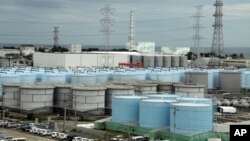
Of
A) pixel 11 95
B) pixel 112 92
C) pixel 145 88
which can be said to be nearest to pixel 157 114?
pixel 112 92

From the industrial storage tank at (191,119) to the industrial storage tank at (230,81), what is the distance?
1914 cm

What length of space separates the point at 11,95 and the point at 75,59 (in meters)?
21.7

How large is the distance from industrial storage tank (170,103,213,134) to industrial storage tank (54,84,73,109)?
27.1 feet

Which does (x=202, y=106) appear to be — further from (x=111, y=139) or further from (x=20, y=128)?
(x=20, y=128)

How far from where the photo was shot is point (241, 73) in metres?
34.8

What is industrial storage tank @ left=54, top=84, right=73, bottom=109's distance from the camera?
2280 cm

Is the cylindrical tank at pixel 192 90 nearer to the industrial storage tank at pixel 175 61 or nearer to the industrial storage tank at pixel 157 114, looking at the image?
the industrial storage tank at pixel 157 114

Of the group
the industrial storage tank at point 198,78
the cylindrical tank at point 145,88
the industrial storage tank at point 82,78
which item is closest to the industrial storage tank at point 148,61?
the industrial storage tank at point 198,78

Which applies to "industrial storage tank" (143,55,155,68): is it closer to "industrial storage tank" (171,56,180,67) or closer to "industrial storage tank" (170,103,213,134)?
"industrial storage tank" (171,56,180,67)

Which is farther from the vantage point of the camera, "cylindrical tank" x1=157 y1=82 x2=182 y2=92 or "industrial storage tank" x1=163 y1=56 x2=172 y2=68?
"industrial storage tank" x1=163 y1=56 x2=172 y2=68

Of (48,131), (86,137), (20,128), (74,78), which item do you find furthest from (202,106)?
(74,78)

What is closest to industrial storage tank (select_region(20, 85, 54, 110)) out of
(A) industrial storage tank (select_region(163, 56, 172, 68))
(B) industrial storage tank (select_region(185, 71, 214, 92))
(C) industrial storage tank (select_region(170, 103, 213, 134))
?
(C) industrial storage tank (select_region(170, 103, 213, 134))

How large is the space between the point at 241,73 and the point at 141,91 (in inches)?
517

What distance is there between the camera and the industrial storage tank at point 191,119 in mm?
15641
